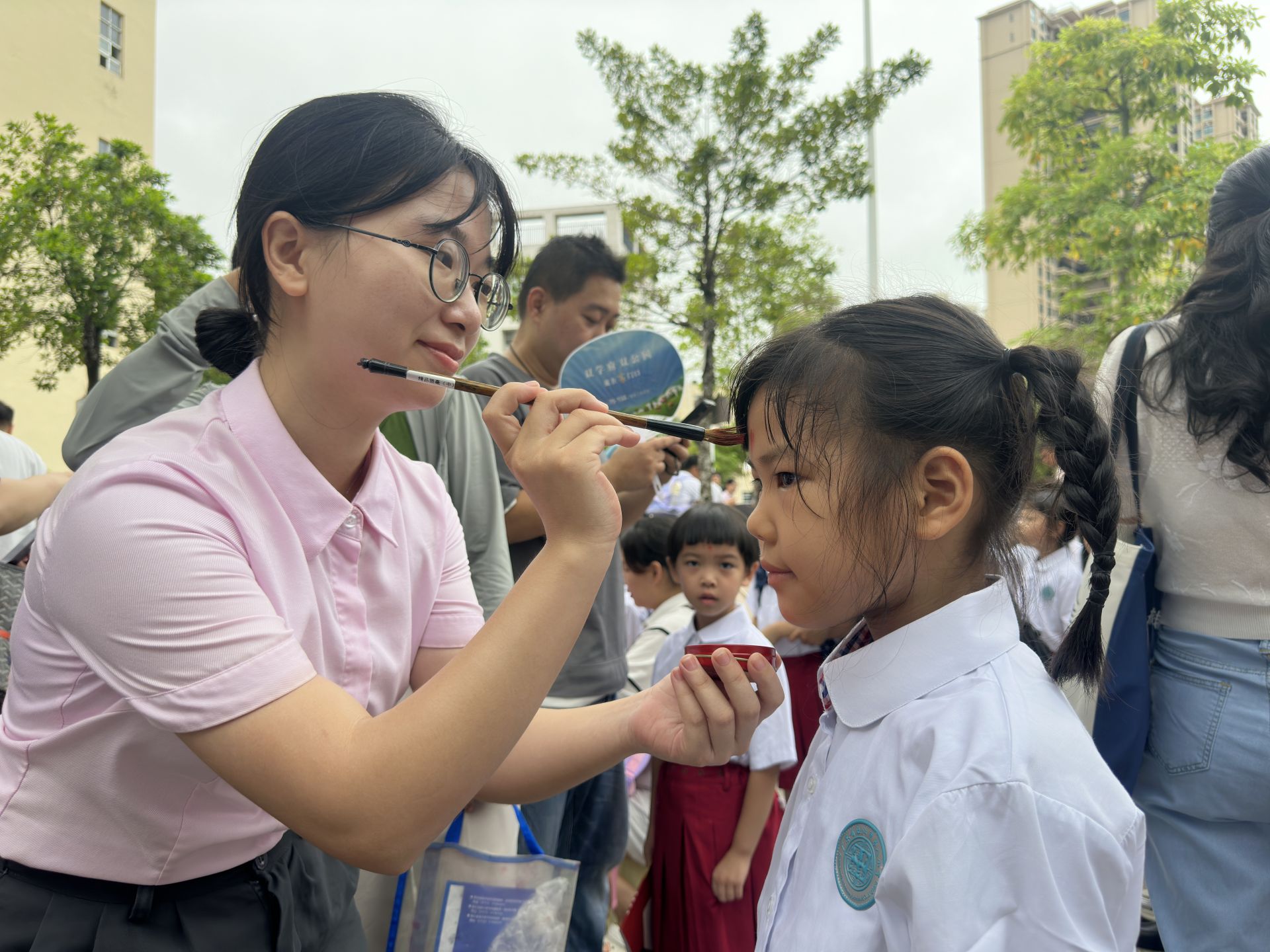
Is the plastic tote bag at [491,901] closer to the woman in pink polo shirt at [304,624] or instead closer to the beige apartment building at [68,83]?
the woman in pink polo shirt at [304,624]

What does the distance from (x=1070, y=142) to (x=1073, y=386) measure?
35.5 ft

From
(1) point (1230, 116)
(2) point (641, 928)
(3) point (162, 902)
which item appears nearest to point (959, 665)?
(3) point (162, 902)

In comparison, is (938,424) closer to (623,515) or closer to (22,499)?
(623,515)

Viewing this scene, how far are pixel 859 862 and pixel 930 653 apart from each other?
264mm

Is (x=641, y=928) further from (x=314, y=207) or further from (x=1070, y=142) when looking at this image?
(x=1070, y=142)

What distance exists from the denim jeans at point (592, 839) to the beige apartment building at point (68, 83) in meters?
15.8

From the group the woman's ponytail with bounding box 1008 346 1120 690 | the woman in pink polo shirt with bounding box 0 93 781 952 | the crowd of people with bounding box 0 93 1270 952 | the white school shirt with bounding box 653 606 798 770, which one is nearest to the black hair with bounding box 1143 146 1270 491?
the crowd of people with bounding box 0 93 1270 952

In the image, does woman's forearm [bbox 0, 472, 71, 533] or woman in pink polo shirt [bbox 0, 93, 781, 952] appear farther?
woman's forearm [bbox 0, 472, 71, 533]

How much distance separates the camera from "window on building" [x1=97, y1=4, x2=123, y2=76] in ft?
61.0

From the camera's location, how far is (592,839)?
2684 mm

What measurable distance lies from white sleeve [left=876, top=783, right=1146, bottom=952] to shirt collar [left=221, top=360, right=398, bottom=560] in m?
0.88

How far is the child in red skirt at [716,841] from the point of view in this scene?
117 inches

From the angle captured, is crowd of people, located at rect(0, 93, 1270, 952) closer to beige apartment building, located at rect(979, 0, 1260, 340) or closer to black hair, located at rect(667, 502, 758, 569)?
black hair, located at rect(667, 502, 758, 569)

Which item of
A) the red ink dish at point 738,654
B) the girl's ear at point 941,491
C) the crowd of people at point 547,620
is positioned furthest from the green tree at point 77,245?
the girl's ear at point 941,491
